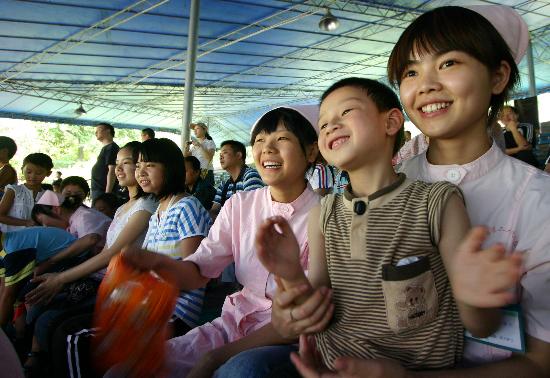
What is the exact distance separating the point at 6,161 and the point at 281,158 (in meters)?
3.77

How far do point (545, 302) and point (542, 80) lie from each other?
1860 cm

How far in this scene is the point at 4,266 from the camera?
9.16ft

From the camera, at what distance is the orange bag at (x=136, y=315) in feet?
4.35

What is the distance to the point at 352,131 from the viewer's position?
1.16 metres

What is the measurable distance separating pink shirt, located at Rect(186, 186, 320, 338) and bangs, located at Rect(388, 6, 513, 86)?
73 centimetres

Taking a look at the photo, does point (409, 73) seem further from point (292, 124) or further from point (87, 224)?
point (87, 224)

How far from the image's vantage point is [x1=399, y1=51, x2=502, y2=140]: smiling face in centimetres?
→ 108

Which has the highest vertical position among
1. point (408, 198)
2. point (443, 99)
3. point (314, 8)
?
point (314, 8)

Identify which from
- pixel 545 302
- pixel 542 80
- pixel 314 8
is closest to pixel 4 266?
pixel 545 302

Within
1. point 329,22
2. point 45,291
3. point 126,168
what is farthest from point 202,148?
point 329,22

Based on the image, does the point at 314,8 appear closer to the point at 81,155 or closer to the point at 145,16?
the point at 145,16

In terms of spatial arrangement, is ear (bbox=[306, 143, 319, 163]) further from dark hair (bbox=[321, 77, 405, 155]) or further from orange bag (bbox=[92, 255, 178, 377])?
orange bag (bbox=[92, 255, 178, 377])

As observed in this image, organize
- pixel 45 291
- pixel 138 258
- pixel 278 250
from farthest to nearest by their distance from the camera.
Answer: pixel 45 291
pixel 138 258
pixel 278 250

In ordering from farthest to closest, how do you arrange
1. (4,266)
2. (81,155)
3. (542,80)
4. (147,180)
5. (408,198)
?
(81,155), (542,80), (4,266), (147,180), (408,198)
